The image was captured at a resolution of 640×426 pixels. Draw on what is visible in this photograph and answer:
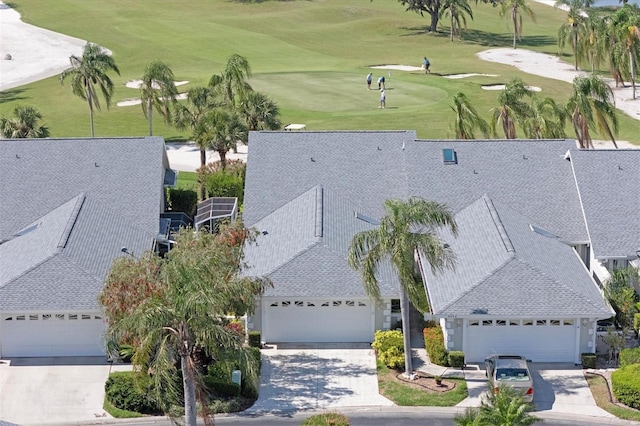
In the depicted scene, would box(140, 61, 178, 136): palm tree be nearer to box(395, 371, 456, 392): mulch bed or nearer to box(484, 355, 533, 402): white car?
box(395, 371, 456, 392): mulch bed

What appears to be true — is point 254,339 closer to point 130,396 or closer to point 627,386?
point 130,396

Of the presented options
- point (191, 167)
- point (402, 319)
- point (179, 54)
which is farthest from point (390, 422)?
point (179, 54)

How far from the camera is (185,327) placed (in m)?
29.6

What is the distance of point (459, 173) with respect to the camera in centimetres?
4722

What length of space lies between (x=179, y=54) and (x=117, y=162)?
55.7 m

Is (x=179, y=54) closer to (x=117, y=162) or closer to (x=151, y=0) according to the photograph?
(x=151, y=0)

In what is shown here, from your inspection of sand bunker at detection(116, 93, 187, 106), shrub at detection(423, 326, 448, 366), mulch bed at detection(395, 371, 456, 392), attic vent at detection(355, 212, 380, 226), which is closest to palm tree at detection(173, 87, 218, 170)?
attic vent at detection(355, 212, 380, 226)

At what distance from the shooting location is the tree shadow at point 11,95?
283ft

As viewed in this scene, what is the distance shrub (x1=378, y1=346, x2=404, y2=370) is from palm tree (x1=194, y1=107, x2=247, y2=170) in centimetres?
2172

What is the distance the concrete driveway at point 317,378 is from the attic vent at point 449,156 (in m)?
11.6

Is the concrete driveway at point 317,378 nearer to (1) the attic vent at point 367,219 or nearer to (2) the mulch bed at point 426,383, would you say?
(2) the mulch bed at point 426,383

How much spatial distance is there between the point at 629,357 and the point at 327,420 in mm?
12243

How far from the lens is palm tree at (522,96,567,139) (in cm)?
5691

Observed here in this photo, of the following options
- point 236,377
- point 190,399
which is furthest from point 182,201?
point 190,399
